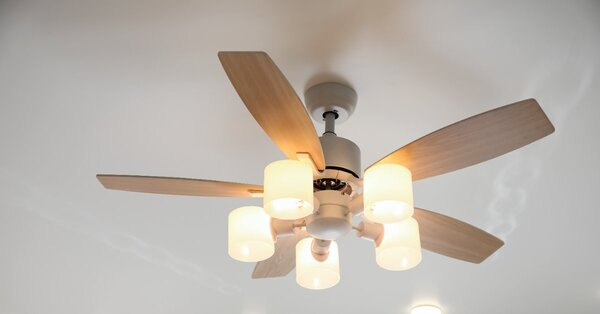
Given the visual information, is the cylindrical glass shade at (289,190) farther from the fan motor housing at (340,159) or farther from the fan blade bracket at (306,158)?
the fan motor housing at (340,159)

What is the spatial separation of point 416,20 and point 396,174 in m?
0.39

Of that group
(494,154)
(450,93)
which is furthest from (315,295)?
(494,154)

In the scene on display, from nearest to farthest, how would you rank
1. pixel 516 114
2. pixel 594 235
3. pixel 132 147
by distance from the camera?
1. pixel 516 114
2. pixel 132 147
3. pixel 594 235

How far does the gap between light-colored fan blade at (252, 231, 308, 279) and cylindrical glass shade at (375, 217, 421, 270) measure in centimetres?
20

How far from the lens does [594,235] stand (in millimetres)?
2254

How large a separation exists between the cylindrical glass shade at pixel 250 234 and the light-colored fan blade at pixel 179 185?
5 cm

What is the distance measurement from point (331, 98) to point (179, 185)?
45cm

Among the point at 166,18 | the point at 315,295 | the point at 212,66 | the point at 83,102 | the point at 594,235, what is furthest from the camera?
the point at 315,295

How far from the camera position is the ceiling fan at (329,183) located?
1.23 meters

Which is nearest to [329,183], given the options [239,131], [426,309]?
[239,131]

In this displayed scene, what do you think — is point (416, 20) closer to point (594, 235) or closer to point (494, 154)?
point (494, 154)

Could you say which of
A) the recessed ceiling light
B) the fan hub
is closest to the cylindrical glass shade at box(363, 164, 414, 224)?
the fan hub

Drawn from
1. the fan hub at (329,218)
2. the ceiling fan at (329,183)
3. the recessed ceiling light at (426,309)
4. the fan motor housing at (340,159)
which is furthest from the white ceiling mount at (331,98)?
the recessed ceiling light at (426,309)

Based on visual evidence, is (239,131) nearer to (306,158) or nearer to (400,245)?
(306,158)
